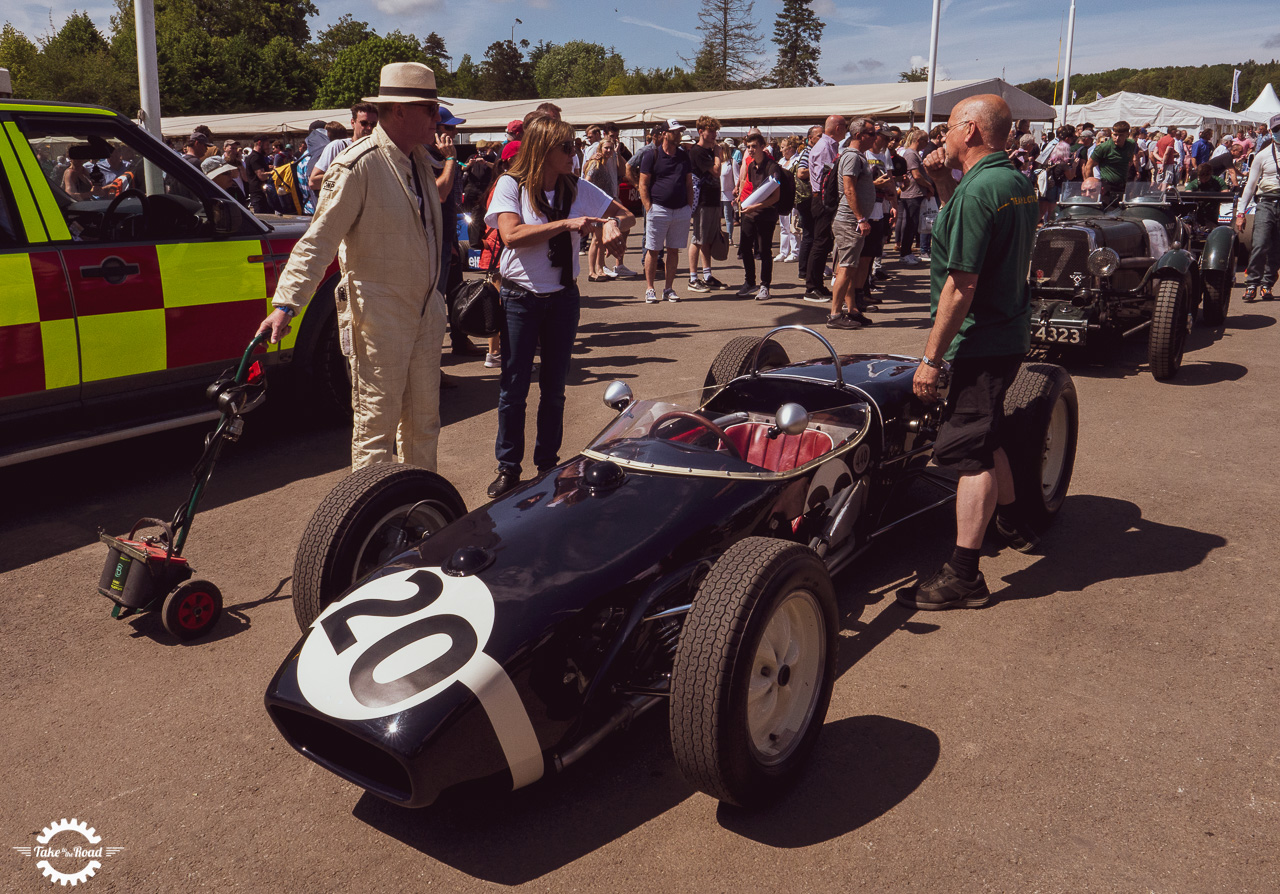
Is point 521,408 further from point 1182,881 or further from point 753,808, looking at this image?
point 1182,881

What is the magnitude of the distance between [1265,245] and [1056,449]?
787 centimetres

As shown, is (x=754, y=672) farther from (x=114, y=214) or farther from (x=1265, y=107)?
(x=1265, y=107)

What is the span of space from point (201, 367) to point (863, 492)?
3628mm

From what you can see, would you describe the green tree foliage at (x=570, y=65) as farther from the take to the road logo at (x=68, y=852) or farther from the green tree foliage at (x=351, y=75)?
the take to the road logo at (x=68, y=852)

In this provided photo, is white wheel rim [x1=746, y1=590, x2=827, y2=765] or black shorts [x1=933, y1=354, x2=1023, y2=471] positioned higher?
black shorts [x1=933, y1=354, x2=1023, y2=471]

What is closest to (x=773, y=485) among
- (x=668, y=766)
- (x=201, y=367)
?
(x=668, y=766)

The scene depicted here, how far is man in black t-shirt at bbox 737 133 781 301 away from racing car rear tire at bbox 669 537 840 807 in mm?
8103

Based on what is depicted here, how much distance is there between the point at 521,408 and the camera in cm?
487

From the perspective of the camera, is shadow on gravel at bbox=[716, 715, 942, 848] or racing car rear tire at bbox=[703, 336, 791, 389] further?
racing car rear tire at bbox=[703, 336, 791, 389]

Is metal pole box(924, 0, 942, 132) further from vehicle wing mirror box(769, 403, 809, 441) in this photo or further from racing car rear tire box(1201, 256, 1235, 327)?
vehicle wing mirror box(769, 403, 809, 441)

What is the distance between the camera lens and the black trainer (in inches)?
150

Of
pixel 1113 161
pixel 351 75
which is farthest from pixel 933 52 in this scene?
pixel 351 75

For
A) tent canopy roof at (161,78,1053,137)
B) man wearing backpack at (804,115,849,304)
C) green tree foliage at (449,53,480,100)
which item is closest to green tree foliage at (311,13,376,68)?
green tree foliage at (449,53,480,100)

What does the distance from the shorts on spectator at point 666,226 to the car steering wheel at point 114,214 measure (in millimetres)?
5819
